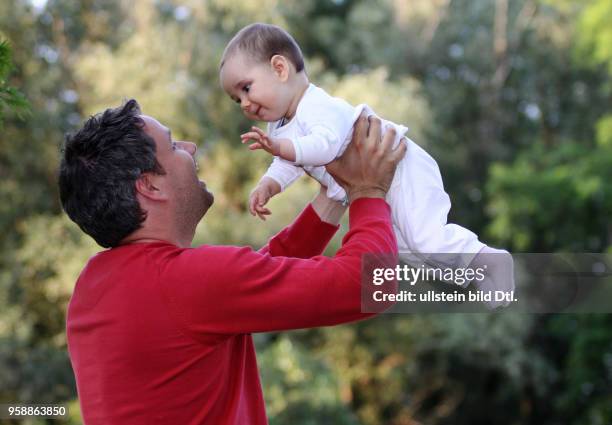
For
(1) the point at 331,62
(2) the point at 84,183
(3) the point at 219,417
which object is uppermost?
(1) the point at 331,62

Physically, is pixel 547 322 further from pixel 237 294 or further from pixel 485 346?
pixel 237 294

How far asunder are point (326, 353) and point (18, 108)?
10361mm

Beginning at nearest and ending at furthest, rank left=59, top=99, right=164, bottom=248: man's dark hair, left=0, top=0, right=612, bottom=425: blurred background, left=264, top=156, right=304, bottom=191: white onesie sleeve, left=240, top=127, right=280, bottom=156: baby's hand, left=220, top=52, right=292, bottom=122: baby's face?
left=59, top=99, right=164, bottom=248: man's dark hair < left=240, top=127, right=280, bottom=156: baby's hand < left=220, top=52, right=292, bottom=122: baby's face < left=264, top=156, right=304, bottom=191: white onesie sleeve < left=0, top=0, right=612, bottom=425: blurred background

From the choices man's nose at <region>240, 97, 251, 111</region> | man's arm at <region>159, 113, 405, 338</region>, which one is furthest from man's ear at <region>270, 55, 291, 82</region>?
man's arm at <region>159, 113, 405, 338</region>

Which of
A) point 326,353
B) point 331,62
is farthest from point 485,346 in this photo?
point 331,62

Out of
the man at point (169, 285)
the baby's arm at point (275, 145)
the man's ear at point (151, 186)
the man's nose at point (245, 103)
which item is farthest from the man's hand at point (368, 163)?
the man's ear at point (151, 186)

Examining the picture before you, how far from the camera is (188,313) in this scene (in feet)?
6.41

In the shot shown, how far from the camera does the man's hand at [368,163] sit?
2.19 m

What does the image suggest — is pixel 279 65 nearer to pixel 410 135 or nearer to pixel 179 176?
pixel 179 176

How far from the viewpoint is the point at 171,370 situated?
6.56ft

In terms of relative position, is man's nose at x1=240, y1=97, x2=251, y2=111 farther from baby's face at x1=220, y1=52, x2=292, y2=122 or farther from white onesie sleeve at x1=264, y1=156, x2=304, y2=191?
white onesie sleeve at x1=264, y1=156, x2=304, y2=191

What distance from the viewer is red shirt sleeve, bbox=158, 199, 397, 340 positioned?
1.93 metres

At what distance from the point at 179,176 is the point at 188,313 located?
14.5 inches

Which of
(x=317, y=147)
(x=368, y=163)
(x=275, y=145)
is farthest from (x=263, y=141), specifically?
(x=368, y=163)
